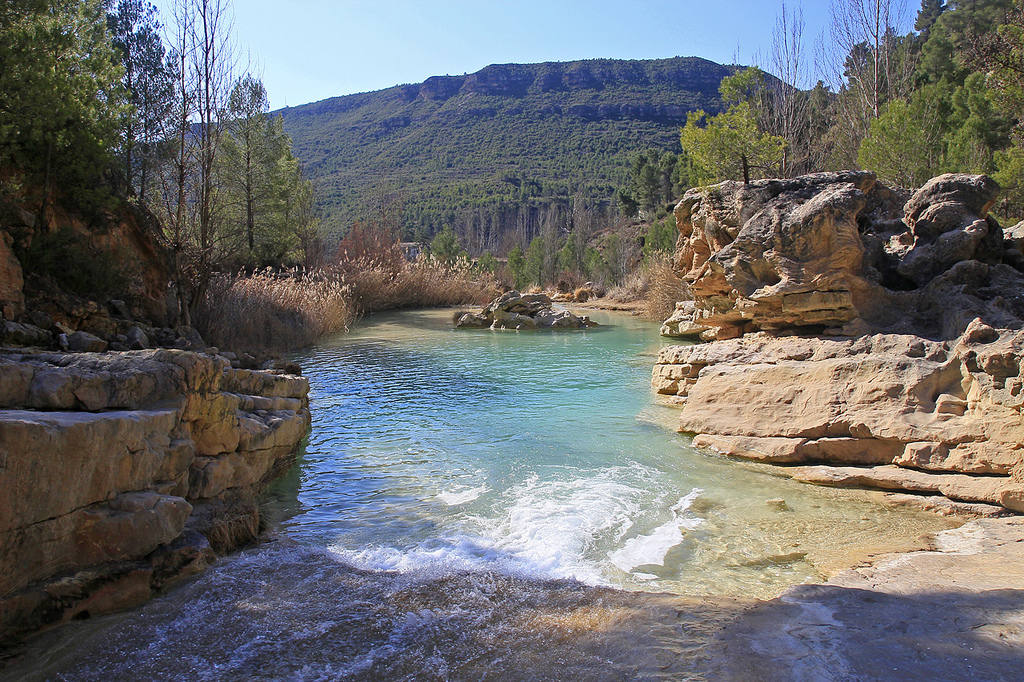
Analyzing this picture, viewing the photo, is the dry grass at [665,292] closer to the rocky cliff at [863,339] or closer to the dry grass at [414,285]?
the dry grass at [414,285]

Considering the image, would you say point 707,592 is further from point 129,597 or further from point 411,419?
point 411,419

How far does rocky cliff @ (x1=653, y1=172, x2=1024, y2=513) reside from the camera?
4984mm

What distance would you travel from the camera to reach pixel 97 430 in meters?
3.28

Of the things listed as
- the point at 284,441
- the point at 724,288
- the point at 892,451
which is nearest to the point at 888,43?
the point at 724,288

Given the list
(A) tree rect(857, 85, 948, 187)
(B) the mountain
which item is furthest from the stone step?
(B) the mountain

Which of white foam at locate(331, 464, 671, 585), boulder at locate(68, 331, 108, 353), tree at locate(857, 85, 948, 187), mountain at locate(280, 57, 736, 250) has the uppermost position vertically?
mountain at locate(280, 57, 736, 250)

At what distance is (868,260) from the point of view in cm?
768

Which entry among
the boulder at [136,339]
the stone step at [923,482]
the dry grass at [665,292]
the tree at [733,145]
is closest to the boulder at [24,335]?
the boulder at [136,339]

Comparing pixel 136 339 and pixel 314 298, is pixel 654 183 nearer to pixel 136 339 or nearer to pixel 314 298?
pixel 314 298

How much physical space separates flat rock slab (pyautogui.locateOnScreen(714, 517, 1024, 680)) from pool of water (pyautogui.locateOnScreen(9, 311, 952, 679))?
0.67ft

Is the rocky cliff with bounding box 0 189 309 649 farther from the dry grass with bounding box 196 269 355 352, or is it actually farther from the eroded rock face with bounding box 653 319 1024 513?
the dry grass with bounding box 196 269 355 352

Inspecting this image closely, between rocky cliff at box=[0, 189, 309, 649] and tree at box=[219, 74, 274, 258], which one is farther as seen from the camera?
tree at box=[219, 74, 274, 258]

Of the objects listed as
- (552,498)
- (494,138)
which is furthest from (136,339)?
(494,138)

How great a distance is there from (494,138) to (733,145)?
6501 centimetres
